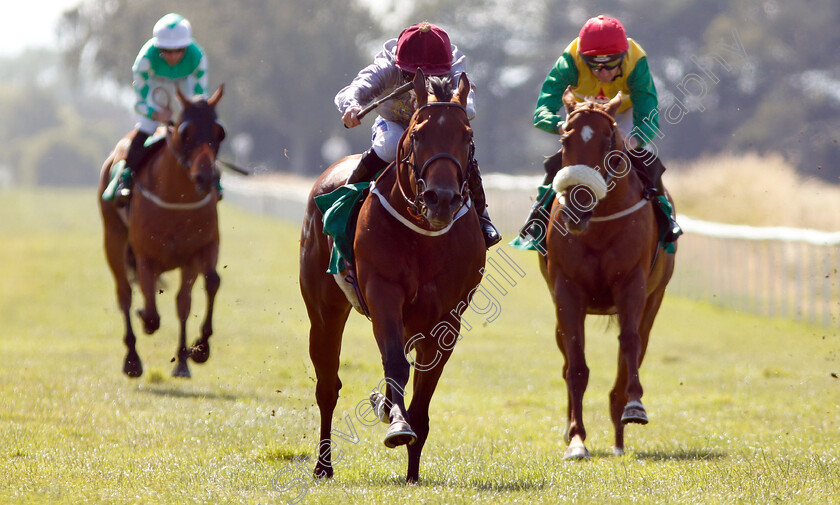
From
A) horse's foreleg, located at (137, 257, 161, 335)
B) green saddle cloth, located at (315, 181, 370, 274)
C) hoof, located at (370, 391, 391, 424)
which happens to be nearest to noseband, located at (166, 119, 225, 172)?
horse's foreleg, located at (137, 257, 161, 335)

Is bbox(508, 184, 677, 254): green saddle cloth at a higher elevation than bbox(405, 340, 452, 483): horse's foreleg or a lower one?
higher

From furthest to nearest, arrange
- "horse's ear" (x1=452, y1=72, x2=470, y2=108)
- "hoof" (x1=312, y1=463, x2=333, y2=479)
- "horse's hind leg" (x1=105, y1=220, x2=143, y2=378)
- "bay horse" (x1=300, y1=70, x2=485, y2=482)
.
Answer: "horse's hind leg" (x1=105, y1=220, x2=143, y2=378), "hoof" (x1=312, y1=463, x2=333, y2=479), "horse's ear" (x1=452, y1=72, x2=470, y2=108), "bay horse" (x1=300, y1=70, x2=485, y2=482)

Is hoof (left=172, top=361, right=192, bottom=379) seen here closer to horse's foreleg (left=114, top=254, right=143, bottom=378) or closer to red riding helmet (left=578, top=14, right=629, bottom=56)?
horse's foreleg (left=114, top=254, right=143, bottom=378)

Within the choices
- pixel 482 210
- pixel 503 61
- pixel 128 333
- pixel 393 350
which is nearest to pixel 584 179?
pixel 482 210

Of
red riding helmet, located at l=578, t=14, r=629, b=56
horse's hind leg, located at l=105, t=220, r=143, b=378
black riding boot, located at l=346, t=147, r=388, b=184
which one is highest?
red riding helmet, located at l=578, t=14, r=629, b=56

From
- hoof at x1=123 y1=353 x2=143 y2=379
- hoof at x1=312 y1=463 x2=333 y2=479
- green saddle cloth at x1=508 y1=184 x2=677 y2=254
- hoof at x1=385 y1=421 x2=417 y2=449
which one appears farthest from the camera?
hoof at x1=123 y1=353 x2=143 y2=379

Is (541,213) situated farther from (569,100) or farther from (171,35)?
(171,35)

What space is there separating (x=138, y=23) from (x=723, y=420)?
159 feet

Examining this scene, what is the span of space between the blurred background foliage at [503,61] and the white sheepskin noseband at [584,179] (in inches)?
1303

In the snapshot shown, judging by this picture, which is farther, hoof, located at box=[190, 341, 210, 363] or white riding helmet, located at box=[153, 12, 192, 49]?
white riding helmet, located at box=[153, 12, 192, 49]

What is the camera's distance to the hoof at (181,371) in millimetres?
9812

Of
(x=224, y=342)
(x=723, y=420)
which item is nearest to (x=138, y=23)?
(x=224, y=342)

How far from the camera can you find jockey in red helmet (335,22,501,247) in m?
5.64

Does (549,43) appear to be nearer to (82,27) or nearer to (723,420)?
(82,27)
